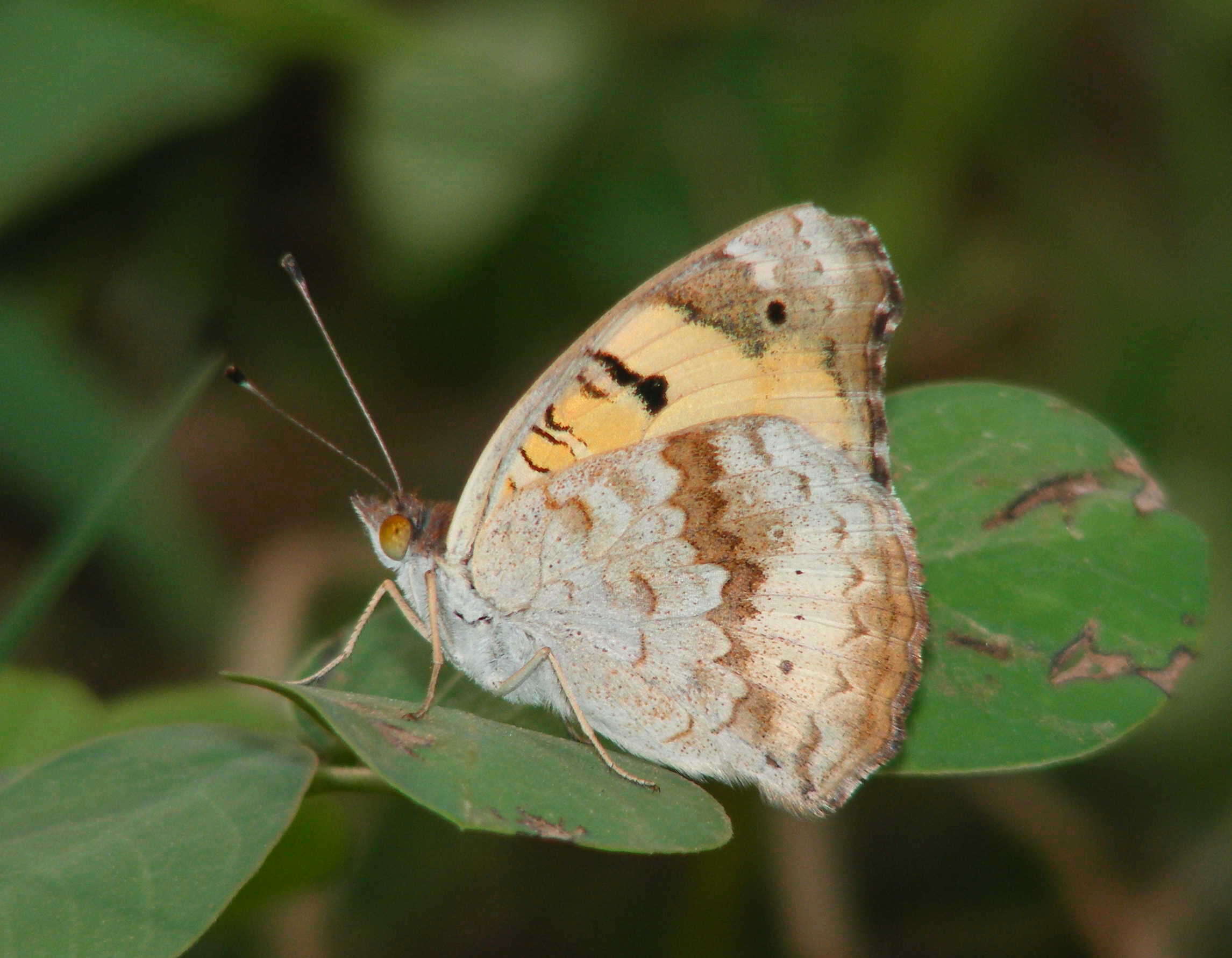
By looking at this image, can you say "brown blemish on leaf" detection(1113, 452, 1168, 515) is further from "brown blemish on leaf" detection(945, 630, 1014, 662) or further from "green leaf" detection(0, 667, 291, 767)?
"green leaf" detection(0, 667, 291, 767)

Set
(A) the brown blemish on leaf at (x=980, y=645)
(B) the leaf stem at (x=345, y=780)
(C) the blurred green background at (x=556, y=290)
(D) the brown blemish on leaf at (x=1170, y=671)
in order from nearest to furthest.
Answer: (B) the leaf stem at (x=345, y=780) < (D) the brown blemish on leaf at (x=1170, y=671) < (A) the brown blemish on leaf at (x=980, y=645) < (C) the blurred green background at (x=556, y=290)

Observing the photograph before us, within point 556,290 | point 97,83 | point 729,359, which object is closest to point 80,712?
point 729,359

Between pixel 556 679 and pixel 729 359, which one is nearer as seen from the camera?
pixel 556 679

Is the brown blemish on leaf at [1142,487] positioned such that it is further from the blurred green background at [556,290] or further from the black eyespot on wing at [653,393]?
the blurred green background at [556,290]

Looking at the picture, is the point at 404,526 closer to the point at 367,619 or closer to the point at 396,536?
the point at 396,536

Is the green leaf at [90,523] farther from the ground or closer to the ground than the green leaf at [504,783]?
farther from the ground

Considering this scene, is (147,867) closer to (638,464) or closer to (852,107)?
(638,464)

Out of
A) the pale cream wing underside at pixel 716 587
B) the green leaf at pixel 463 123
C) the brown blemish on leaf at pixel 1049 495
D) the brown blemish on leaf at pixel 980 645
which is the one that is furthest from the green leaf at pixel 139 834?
the green leaf at pixel 463 123

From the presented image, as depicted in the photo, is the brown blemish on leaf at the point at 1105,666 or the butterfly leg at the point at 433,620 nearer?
the brown blemish on leaf at the point at 1105,666
